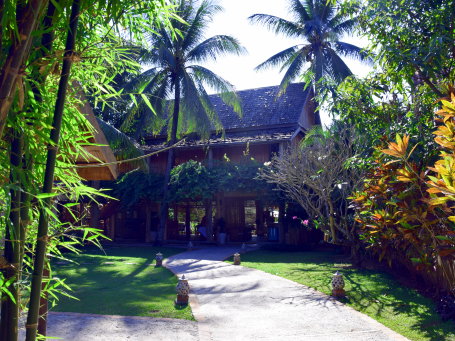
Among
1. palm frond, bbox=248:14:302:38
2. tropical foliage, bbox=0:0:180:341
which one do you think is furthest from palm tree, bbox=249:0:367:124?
tropical foliage, bbox=0:0:180:341

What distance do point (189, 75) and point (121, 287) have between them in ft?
36.8

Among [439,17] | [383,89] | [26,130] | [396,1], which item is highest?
[396,1]

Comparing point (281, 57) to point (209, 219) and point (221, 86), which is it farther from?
point (209, 219)

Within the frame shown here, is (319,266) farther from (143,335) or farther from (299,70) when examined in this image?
(299,70)

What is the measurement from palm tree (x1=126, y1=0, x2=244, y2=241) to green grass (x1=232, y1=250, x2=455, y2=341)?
6996 millimetres

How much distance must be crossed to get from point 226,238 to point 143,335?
1516 centimetres

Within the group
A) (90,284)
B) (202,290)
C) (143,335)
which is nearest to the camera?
(143,335)

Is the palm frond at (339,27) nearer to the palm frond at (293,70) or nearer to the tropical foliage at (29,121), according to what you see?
the palm frond at (293,70)

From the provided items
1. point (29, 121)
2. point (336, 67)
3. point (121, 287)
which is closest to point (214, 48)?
point (336, 67)

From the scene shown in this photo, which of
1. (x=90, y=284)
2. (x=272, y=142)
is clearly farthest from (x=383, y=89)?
(x=272, y=142)

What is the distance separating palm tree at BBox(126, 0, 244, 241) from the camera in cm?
1827

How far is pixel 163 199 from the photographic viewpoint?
781 inches

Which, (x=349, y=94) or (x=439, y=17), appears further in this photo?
(x=349, y=94)

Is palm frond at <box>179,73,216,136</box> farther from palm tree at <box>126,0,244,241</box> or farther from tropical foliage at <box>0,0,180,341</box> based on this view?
tropical foliage at <box>0,0,180,341</box>
